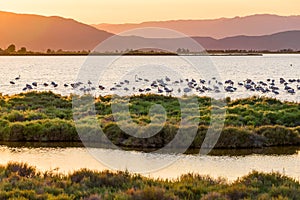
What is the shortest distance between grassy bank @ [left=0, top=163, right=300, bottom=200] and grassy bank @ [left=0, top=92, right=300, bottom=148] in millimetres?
10482

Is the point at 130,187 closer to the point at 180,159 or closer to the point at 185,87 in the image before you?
the point at 180,159

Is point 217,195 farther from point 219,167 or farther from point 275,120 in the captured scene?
point 275,120

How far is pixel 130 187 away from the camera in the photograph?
52.4 ft

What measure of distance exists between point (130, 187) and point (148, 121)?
15.5m

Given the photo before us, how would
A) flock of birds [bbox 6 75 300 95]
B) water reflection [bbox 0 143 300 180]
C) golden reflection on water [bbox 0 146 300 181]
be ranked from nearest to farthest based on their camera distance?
golden reflection on water [bbox 0 146 300 181] → water reflection [bbox 0 143 300 180] → flock of birds [bbox 6 75 300 95]

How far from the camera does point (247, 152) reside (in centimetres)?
2588

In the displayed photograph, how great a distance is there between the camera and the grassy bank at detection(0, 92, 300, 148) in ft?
91.4

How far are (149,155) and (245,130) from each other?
5.56 m

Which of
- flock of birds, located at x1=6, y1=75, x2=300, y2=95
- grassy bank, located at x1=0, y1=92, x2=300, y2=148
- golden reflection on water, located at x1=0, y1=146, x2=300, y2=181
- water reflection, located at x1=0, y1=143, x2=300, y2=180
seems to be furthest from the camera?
flock of birds, located at x1=6, y1=75, x2=300, y2=95

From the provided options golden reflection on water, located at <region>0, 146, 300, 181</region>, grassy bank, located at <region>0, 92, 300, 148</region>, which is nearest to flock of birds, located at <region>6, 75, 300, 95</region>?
grassy bank, located at <region>0, 92, 300, 148</region>

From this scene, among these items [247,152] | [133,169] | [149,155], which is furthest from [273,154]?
[133,169]

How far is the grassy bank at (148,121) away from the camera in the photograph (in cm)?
2784

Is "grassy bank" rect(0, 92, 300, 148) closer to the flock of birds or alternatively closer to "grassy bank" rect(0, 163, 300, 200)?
the flock of birds

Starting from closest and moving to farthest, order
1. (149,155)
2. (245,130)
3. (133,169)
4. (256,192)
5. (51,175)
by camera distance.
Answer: (256,192) → (51,175) → (133,169) → (149,155) → (245,130)
